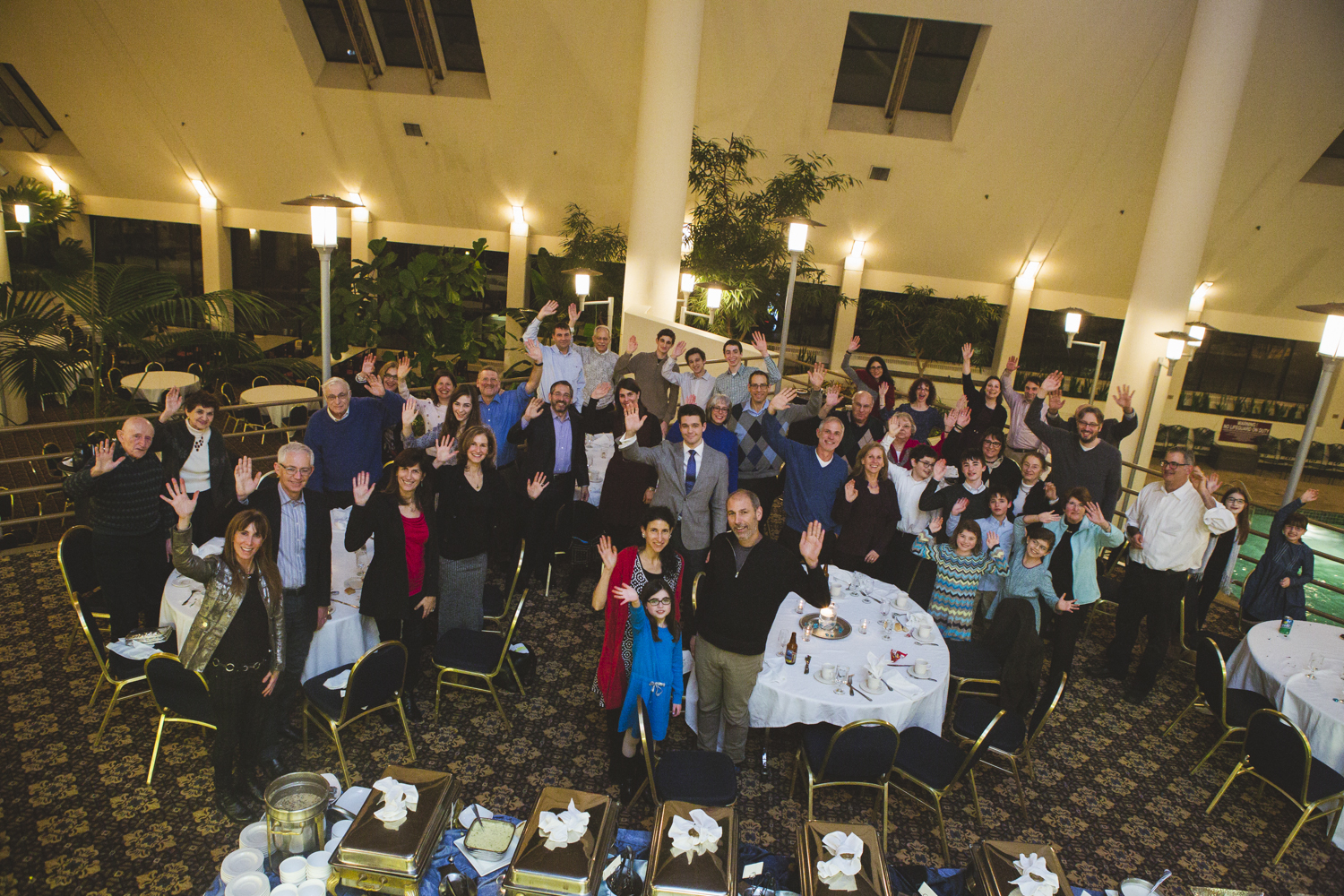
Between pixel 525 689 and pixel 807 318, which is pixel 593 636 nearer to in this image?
pixel 525 689

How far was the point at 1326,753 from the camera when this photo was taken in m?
4.38

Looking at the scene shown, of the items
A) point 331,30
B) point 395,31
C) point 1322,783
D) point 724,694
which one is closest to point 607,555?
point 724,694

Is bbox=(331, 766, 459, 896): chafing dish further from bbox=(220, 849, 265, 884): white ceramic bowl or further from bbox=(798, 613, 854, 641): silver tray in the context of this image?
bbox=(798, 613, 854, 641): silver tray

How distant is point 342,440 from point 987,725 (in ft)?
14.5

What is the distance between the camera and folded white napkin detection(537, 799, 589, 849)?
108 inches

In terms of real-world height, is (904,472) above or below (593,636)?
above

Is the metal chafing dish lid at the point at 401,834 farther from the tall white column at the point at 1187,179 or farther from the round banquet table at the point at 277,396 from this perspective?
the tall white column at the point at 1187,179

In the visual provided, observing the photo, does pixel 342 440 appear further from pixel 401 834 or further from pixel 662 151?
pixel 662 151

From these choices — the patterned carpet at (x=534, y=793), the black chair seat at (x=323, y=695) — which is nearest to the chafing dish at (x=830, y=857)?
the patterned carpet at (x=534, y=793)

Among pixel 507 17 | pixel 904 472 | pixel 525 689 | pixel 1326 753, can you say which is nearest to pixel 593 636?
pixel 525 689

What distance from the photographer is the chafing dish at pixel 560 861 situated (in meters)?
2.64

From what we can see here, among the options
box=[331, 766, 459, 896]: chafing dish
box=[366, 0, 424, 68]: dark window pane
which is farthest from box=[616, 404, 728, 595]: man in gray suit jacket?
box=[366, 0, 424, 68]: dark window pane

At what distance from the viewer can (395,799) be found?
9.34 ft

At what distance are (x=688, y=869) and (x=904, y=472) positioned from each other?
3653mm
